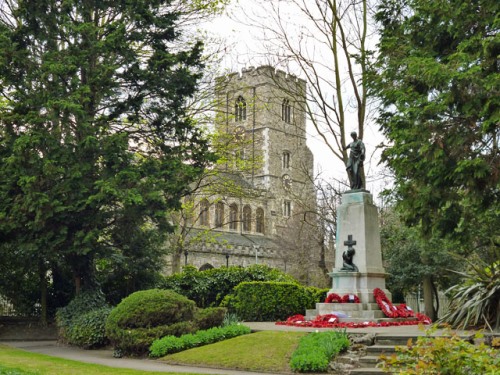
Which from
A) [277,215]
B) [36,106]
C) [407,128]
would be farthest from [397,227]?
[277,215]

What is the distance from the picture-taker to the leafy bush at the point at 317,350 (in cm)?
1059

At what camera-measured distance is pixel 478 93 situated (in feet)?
38.8

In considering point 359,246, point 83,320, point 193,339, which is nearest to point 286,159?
point 359,246

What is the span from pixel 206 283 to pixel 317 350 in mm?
10188

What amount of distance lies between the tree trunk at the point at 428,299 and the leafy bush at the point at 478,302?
12.5m

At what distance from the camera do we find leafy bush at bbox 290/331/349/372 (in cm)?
1059

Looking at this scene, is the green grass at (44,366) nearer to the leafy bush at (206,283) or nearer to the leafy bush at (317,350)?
the leafy bush at (317,350)

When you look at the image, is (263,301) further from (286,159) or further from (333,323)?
(286,159)

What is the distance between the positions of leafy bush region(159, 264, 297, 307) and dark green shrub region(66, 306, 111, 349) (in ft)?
14.1

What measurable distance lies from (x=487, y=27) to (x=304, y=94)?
11677 millimetres

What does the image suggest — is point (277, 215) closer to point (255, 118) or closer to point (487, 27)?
point (255, 118)

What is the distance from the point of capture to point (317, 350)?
11.1 m

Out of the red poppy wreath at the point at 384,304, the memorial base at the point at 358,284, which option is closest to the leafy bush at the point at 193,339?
the memorial base at the point at 358,284

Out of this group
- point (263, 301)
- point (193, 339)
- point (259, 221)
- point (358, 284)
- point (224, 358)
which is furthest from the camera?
point (259, 221)
